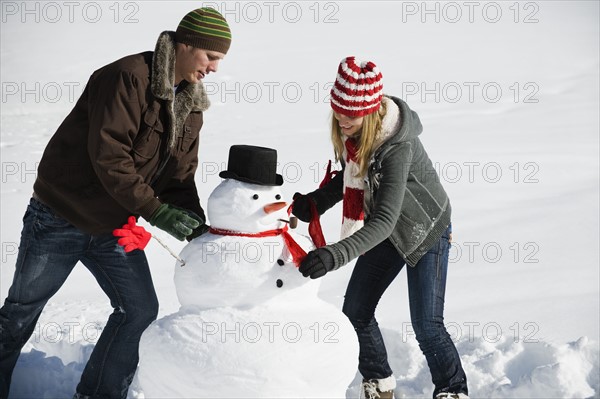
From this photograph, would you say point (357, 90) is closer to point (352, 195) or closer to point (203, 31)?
point (352, 195)

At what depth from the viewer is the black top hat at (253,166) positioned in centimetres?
287

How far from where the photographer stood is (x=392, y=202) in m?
3.11

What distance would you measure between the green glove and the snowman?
0.08m

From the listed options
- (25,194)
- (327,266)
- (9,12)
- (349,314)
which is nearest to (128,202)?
(327,266)

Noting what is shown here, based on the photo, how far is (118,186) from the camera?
3.01m

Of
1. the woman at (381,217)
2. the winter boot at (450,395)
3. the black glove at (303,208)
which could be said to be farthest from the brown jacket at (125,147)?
the winter boot at (450,395)

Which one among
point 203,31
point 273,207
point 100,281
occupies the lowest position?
point 100,281

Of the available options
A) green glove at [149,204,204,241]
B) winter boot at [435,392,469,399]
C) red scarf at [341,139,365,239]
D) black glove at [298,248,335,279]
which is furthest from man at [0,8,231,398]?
winter boot at [435,392,469,399]

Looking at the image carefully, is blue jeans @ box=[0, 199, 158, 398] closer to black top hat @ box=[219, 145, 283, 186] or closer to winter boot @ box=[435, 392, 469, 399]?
black top hat @ box=[219, 145, 283, 186]

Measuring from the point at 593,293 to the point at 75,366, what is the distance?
317cm

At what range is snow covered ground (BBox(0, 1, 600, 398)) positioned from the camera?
4.54m

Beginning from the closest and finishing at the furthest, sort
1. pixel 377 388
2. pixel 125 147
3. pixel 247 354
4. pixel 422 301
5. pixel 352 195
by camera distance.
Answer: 1. pixel 247 354
2. pixel 125 147
3. pixel 352 195
4. pixel 422 301
5. pixel 377 388

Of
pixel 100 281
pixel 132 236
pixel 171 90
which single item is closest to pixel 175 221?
pixel 132 236

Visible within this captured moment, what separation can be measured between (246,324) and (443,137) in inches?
299
